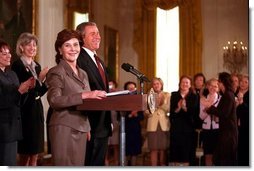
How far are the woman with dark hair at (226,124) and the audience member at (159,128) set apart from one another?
0.43 meters

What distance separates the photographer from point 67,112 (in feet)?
11.1

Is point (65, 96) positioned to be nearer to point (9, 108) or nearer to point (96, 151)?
point (96, 151)

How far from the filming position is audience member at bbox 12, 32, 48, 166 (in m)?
4.07

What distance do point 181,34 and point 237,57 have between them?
60 cm

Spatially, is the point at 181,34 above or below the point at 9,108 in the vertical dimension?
above

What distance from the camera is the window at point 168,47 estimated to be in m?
4.22

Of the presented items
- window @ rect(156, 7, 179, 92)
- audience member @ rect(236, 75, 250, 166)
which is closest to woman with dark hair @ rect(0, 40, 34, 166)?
window @ rect(156, 7, 179, 92)

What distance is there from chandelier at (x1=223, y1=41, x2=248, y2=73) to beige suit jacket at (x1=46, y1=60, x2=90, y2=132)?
144cm

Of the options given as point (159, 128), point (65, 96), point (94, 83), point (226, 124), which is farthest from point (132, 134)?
point (65, 96)

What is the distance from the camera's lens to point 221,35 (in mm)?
4105

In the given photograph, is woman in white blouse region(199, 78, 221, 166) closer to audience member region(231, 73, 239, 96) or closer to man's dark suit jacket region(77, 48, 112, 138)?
audience member region(231, 73, 239, 96)

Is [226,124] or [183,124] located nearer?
[226,124]

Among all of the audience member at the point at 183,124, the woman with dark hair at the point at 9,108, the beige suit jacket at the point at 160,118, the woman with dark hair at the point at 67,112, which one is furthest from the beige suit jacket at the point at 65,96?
the audience member at the point at 183,124

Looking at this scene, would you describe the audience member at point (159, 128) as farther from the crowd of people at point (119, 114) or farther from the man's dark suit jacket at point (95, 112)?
the man's dark suit jacket at point (95, 112)
